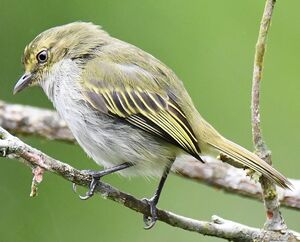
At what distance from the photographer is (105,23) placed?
794 centimetres

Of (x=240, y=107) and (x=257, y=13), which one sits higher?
(x=257, y=13)

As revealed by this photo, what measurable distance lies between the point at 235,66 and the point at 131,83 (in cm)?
294

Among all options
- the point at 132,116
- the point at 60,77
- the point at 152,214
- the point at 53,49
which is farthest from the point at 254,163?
the point at 53,49

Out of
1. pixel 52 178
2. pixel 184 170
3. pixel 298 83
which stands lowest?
pixel 52 178

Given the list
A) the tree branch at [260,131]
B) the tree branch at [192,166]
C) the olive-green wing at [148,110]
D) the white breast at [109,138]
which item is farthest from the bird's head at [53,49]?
the tree branch at [260,131]

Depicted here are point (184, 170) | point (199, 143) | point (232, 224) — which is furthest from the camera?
point (184, 170)

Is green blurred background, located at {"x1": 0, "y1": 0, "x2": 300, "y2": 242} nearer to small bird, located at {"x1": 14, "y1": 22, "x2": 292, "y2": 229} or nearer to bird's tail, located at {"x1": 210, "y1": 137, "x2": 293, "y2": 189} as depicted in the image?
small bird, located at {"x1": 14, "y1": 22, "x2": 292, "y2": 229}

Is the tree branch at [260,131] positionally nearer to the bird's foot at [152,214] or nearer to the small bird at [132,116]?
the small bird at [132,116]

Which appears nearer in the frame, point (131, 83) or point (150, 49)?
point (131, 83)

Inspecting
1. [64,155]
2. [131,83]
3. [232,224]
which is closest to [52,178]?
[64,155]

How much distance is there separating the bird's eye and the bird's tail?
4.31 feet

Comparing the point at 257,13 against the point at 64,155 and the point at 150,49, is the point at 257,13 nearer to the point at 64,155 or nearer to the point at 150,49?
the point at 150,49

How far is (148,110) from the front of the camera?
193 inches

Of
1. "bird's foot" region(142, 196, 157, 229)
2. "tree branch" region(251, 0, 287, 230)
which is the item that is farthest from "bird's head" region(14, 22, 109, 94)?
"tree branch" region(251, 0, 287, 230)
